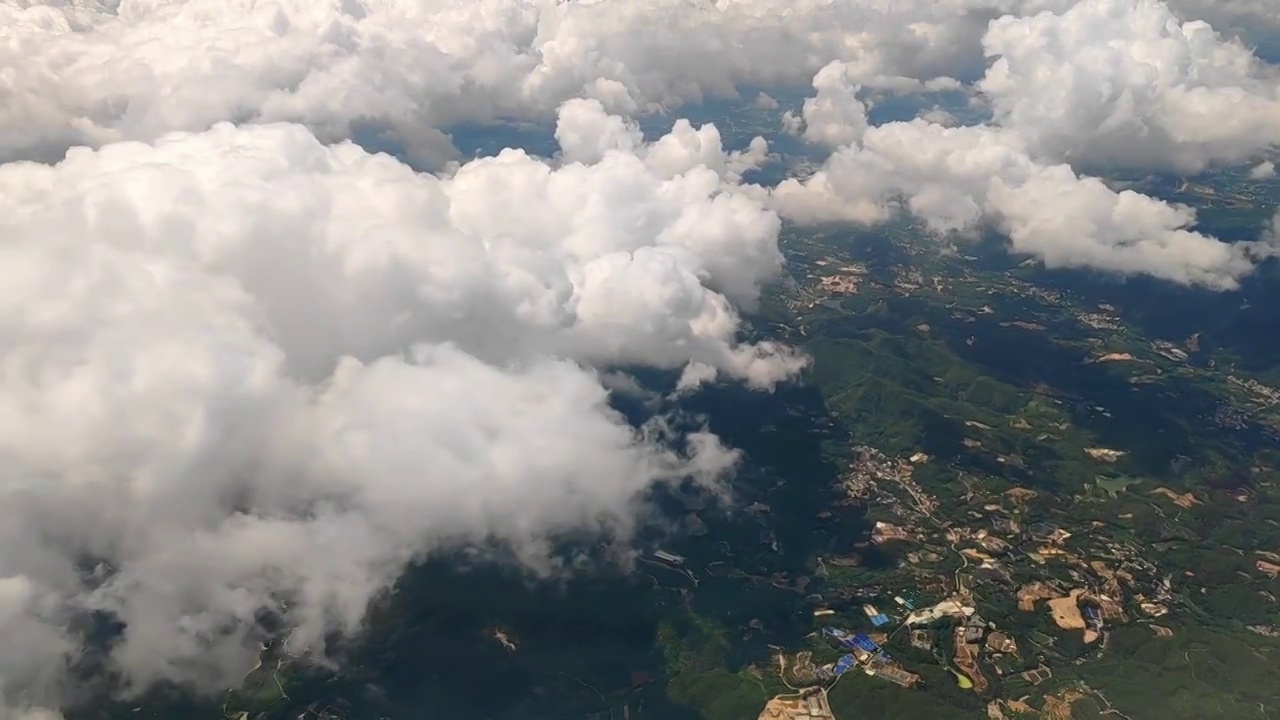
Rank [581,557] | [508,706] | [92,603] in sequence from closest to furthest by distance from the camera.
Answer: [92,603], [508,706], [581,557]

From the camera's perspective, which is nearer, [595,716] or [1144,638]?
[595,716]

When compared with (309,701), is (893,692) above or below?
above

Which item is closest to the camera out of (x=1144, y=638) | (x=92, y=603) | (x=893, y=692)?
(x=92, y=603)

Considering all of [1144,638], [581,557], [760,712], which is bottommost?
[581,557]

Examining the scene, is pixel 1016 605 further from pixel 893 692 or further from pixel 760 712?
pixel 760 712

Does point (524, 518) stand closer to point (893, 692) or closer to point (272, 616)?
point (272, 616)

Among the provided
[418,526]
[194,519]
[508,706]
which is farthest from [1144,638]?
[194,519]

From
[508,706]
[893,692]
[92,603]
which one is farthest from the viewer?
[893,692]

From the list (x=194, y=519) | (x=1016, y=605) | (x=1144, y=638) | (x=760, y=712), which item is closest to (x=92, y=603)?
(x=194, y=519)

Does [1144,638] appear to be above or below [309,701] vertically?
above
